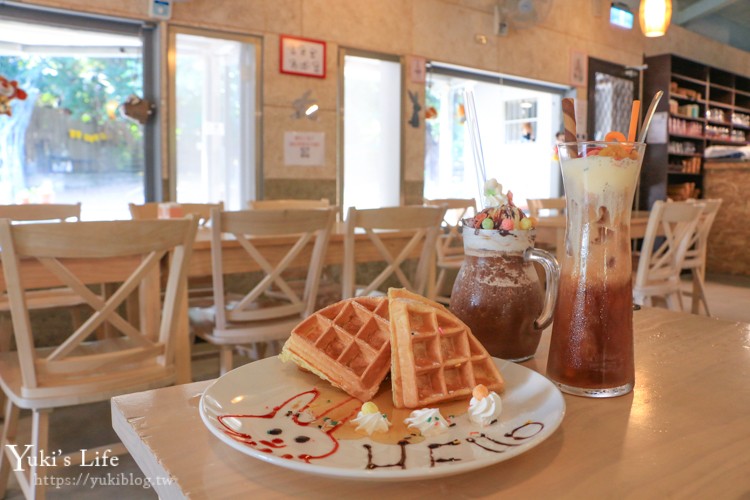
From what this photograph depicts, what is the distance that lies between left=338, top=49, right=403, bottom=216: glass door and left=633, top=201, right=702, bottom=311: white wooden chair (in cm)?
224

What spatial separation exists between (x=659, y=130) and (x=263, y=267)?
22.0 ft

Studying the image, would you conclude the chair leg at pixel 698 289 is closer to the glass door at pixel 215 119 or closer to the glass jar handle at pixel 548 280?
the glass door at pixel 215 119

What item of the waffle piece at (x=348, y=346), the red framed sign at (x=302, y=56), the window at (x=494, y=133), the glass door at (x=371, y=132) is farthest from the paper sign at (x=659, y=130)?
the waffle piece at (x=348, y=346)

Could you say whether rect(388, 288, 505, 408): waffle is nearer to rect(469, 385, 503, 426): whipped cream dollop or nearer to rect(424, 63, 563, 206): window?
rect(469, 385, 503, 426): whipped cream dollop

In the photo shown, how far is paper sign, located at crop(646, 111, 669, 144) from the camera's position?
740 cm

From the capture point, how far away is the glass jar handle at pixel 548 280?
29.5 inches

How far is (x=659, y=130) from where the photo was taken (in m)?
7.48

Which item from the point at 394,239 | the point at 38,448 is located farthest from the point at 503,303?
the point at 394,239

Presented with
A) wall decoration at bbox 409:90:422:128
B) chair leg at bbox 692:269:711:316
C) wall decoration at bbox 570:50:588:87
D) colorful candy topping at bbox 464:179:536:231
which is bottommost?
chair leg at bbox 692:269:711:316

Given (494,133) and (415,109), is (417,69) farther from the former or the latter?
(494,133)

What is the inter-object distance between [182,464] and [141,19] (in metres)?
A: 3.87

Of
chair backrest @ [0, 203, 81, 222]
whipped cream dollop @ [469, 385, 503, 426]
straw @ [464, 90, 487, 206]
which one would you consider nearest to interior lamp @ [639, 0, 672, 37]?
chair backrest @ [0, 203, 81, 222]

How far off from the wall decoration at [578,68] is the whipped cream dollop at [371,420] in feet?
21.1

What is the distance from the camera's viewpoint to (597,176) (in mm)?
672
